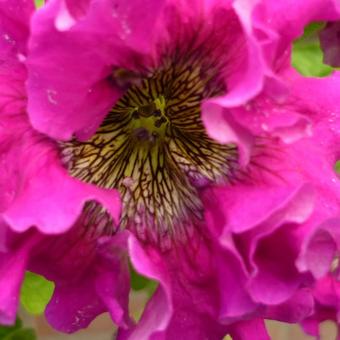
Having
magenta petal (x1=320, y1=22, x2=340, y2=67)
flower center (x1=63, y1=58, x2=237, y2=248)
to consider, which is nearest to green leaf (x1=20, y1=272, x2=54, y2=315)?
flower center (x1=63, y1=58, x2=237, y2=248)

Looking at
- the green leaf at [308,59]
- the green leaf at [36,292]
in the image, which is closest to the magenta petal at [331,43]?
the green leaf at [308,59]

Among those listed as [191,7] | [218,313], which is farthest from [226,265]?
[191,7]

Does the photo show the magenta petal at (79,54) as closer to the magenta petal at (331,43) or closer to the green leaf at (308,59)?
the magenta petal at (331,43)

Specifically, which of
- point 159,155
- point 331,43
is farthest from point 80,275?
point 331,43

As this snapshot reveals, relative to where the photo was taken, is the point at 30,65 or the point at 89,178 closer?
the point at 30,65

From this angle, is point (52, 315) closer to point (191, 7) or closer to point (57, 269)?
point (57, 269)

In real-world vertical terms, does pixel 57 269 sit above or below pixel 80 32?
below

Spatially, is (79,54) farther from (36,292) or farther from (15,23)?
(36,292)

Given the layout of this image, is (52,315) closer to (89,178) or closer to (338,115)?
(89,178)

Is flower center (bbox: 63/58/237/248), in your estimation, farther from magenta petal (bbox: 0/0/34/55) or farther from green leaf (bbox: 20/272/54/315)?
green leaf (bbox: 20/272/54/315)
